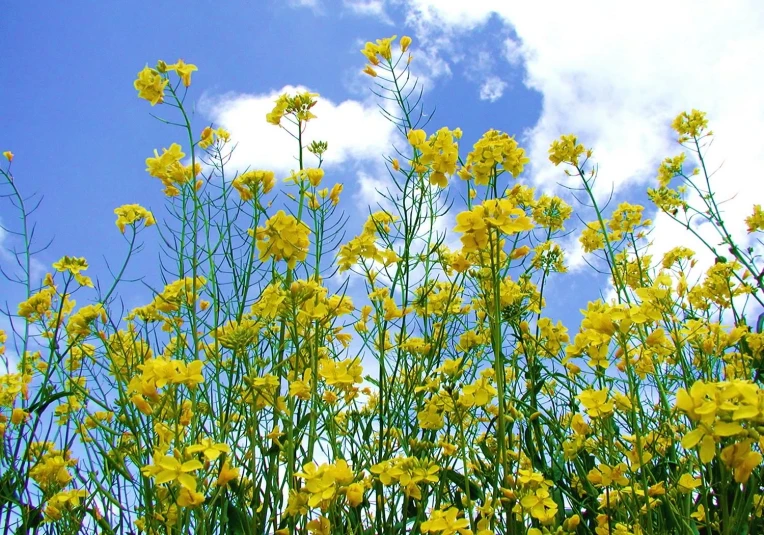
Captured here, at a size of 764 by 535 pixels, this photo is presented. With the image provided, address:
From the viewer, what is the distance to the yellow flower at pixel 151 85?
7.26 feet

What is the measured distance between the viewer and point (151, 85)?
7.31 ft

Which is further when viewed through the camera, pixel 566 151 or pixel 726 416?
pixel 566 151

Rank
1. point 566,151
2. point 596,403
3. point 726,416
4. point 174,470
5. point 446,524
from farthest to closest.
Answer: point 566,151 → point 596,403 → point 446,524 → point 174,470 → point 726,416

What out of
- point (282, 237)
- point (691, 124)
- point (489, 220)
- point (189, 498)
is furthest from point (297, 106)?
point (691, 124)

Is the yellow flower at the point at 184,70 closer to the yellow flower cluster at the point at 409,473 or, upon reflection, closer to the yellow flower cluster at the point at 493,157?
the yellow flower cluster at the point at 493,157

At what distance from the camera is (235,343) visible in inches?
69.6

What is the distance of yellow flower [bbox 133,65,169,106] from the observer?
2.21 meters

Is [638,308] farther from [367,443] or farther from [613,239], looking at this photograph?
[613,239]

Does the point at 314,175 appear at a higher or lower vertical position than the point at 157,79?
lower

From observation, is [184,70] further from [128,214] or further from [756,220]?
[756,220]

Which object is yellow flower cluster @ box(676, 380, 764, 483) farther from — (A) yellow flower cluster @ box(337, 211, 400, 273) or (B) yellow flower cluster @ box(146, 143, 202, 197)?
(B) yellow flower cluster @ box(146, 143, 202, 197)

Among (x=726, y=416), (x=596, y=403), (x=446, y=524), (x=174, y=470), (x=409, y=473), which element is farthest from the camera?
(x=596, y=403)

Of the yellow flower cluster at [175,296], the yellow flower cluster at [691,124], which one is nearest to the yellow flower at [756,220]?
the yellow flower cluster at [691,124]

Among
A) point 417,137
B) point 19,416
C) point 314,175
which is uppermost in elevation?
point 417,137
